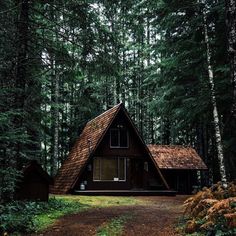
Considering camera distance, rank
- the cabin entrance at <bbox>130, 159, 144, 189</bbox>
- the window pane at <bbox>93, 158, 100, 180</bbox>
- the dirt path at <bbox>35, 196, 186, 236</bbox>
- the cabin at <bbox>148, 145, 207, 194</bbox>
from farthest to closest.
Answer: the cabin at <bbox>148, 145, 207, 194</bbox> < the cabin entrance at <bbox>130, 159, 144, 189</bbox> < the window pane at <bbox>93, 158, 100, 180</bbox> < the dirt path at <bbox>35, 196, 186, 236</bbox>

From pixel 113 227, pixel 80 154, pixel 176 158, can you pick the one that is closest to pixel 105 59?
pixel 113 227

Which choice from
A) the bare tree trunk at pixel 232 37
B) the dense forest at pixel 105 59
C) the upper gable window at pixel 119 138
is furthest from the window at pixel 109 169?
the bare tree trunk at pixel 232 37

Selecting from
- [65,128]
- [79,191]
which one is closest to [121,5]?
[79,191]

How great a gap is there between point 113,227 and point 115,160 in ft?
58.3

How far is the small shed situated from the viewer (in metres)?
15.0

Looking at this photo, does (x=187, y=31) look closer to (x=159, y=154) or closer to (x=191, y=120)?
(x=191, y=120)

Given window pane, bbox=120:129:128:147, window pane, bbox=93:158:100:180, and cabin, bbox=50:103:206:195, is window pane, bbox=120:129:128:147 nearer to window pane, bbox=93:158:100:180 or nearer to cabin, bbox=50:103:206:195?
cabin, bbox=50:103:206:195

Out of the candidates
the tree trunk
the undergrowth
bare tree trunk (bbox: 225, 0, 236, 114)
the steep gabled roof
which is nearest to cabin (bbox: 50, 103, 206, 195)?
the steep gabled roof

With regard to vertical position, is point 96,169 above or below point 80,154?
below

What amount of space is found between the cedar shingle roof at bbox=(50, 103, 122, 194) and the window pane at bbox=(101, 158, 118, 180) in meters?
1.83

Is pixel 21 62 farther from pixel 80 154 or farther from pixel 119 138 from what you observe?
pixel 119 138

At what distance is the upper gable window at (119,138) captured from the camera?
27.4 metres

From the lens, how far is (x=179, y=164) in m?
30.3

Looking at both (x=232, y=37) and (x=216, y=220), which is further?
(x=232, y=37)
